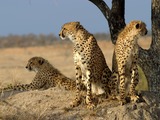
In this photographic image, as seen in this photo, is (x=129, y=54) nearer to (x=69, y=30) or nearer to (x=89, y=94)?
(x=89, y=94)

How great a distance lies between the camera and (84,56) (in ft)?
24.6

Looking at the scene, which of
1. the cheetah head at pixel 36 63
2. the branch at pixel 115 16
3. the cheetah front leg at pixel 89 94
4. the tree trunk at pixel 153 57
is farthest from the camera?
the cheetah head at pixel 36 63

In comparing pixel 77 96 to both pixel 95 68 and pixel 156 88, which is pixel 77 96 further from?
pixel 156 88

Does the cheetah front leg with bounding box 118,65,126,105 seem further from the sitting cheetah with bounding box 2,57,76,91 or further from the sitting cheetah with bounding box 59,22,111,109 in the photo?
the sitting cheetah with bounding box 2,57,76,91

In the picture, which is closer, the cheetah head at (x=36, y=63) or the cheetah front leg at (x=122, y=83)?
the cheetah front leg at (x=122, y=83)

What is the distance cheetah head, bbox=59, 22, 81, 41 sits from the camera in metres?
7.55

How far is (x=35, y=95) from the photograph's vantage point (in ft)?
26.9

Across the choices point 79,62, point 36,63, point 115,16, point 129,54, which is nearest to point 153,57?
point 115,16

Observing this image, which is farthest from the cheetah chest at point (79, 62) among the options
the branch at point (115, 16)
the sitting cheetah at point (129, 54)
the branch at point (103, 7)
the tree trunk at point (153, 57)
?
the branch at point (103, 7)

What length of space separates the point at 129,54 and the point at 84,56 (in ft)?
1.95

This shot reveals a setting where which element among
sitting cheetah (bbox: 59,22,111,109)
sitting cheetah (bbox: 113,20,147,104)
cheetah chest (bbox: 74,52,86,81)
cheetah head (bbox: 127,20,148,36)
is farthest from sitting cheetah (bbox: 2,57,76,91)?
cheetah head (bbox: 127,20,148,36)

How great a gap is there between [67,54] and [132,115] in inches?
1138

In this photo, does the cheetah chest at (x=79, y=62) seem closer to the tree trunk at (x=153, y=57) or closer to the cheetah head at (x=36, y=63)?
the tree trunk at (x=153, y=57)

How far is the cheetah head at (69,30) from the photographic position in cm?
755
